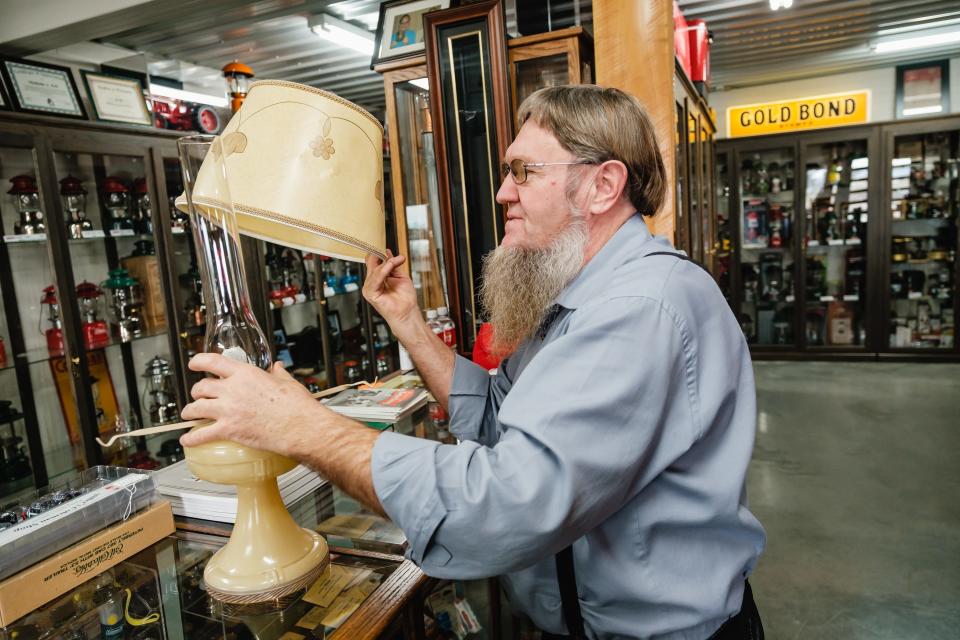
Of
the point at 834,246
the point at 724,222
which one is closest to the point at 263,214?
the point at 724,222

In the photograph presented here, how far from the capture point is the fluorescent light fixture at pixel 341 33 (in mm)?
4258

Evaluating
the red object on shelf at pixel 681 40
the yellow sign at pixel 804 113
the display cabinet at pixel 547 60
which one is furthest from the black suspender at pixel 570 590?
the yellow sign at pixel 804 113

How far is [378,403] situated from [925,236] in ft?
22.2

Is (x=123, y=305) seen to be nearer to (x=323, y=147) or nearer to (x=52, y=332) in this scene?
(x=52, y=332)

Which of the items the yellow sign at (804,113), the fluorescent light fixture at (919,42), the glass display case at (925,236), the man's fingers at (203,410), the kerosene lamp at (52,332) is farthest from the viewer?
the yellow sign at (804,113)

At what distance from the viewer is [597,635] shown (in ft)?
3.46

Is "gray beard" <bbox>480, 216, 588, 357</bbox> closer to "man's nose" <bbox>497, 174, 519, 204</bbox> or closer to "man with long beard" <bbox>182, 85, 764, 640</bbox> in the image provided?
"man with long beard" <bbox>182, 85, 764, 640</bbox>

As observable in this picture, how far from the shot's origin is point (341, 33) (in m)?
4.47

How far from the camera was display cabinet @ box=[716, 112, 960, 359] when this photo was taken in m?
6.25

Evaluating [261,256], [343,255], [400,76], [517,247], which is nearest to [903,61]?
[400,76]

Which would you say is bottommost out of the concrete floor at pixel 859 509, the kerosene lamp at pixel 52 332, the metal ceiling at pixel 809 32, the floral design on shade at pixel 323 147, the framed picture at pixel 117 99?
the concrete floor at pixel 859 509

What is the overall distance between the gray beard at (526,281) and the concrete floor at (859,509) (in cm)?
180

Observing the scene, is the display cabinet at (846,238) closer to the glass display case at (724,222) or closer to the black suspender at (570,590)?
the glass display case at (724,222)

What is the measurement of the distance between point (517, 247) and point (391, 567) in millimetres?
702
